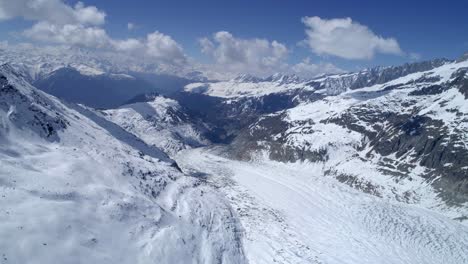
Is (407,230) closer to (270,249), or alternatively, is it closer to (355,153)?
(270,249)

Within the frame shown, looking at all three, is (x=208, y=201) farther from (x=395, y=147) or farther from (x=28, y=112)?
(x=395, y=147)

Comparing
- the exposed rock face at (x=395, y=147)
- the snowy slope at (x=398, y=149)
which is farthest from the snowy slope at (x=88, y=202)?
the exposed rock face at (x=395, y=147)

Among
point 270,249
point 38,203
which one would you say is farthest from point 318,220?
point 38,203

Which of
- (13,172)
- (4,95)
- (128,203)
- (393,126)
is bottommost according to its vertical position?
(128,203)

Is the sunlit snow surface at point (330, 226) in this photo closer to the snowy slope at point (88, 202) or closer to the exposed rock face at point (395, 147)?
the snowy slope at point (88, 202)

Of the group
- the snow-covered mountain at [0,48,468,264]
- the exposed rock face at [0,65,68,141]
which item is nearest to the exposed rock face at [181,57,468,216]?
the snow-covered mountain at [0,48,468,264]
